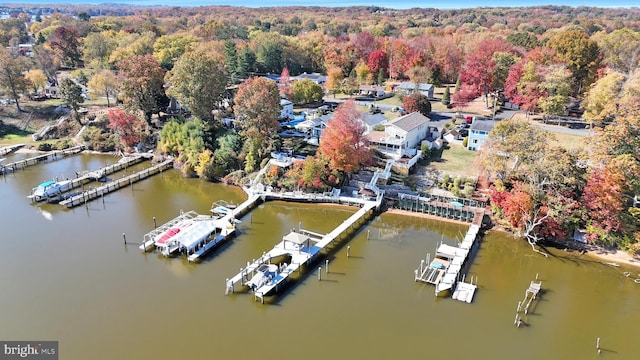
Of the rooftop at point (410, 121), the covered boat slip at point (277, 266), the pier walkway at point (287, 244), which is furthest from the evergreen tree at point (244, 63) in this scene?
the covered boat slip at point (277, 266)

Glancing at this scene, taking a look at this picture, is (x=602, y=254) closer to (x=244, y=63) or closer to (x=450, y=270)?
(x=450, y=270)

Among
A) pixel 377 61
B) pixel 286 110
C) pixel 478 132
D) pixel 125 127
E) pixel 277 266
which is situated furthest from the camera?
pixel 377 61

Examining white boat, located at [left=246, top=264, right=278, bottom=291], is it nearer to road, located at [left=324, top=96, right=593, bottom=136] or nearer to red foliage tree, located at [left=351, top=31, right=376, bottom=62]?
road, located at [left=324, top=96, right=593, bottom=136]

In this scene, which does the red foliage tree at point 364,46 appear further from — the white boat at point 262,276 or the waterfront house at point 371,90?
the white boat at point 262,276

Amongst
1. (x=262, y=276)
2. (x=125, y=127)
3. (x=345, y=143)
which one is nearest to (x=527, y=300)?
(x=262, y=276)

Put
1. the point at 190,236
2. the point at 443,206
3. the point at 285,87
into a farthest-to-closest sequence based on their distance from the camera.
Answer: the point at 285,87 → the point at 443,206 → the point at 190,236

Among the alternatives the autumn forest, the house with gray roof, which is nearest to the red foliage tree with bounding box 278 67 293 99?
the autumn forest

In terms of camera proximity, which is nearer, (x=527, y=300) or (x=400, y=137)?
(x=527, y=300)
